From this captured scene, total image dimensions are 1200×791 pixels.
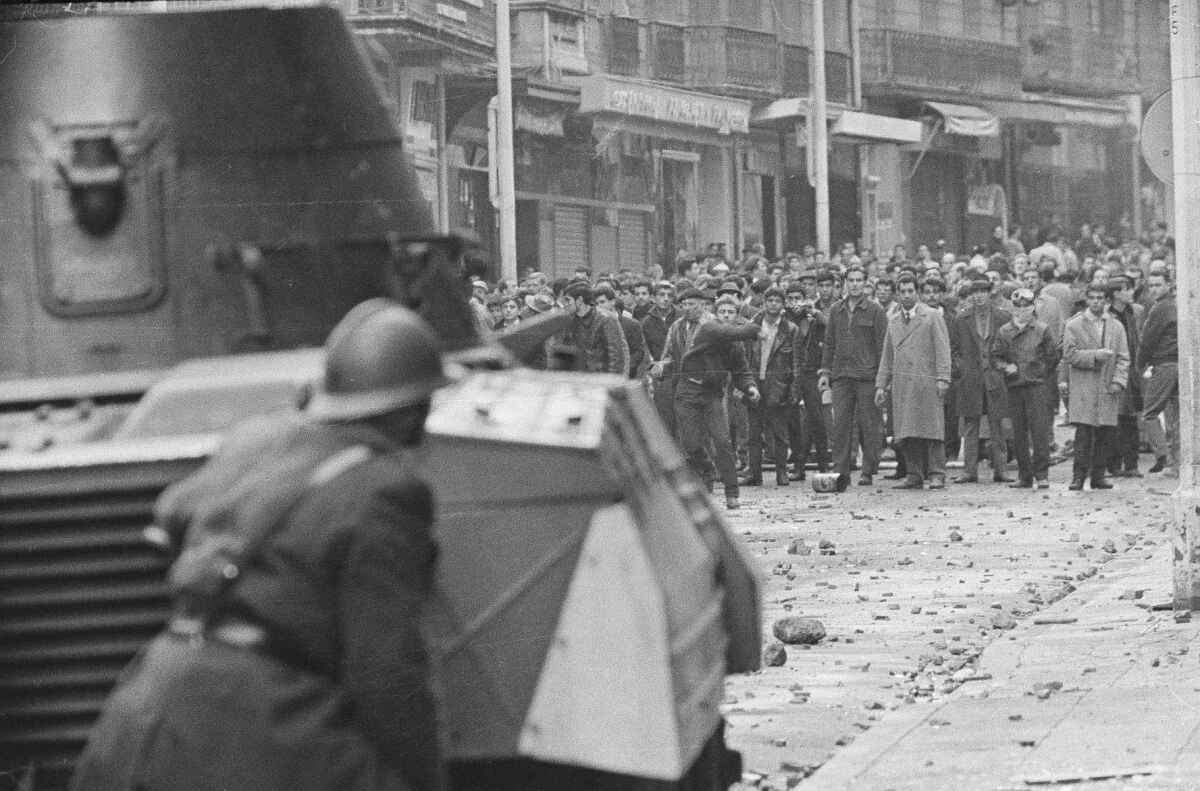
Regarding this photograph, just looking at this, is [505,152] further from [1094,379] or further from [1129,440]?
[1094,379]

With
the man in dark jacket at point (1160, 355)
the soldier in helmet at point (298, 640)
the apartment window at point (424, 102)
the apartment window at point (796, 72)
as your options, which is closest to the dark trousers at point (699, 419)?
the man in dark jacket at point (1160, 355)

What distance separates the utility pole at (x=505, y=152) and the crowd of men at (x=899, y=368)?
7.90 m

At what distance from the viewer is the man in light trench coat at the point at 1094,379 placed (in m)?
23.6

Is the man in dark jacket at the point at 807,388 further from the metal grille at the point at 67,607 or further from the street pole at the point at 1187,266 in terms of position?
the metal grille at the point at 67,607

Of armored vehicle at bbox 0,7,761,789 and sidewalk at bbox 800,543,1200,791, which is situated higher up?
armored vehicle at bbox 0,7,761,789

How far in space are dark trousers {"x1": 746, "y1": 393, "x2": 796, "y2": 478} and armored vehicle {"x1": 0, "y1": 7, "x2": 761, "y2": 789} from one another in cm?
1638

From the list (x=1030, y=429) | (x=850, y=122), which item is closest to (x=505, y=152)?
(x=1030, y=429)

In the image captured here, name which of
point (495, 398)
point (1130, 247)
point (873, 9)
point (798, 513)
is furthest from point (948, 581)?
point (873, 9)

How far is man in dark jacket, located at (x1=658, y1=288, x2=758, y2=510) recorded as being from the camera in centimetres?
2206

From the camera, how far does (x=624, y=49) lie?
1721 inches

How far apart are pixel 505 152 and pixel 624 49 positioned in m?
9.09

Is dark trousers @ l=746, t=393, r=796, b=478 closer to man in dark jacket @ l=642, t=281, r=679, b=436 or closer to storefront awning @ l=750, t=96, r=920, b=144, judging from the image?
man in dark jacket @ l=642, t=281, r=679, b=436

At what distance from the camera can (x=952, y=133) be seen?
56.1 meters

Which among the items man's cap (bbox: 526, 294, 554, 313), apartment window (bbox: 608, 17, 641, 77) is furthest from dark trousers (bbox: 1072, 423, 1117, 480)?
apartment window (bbox: 608, 17, 641, 77)
